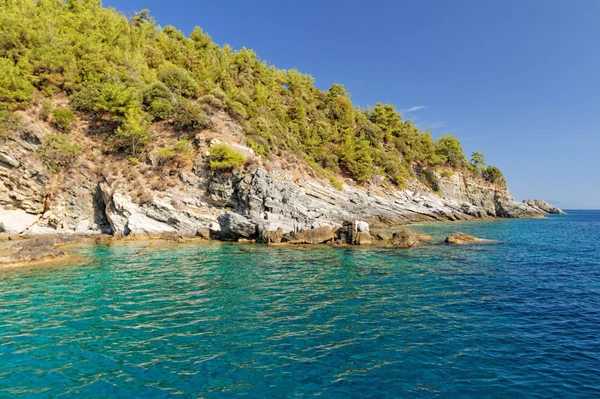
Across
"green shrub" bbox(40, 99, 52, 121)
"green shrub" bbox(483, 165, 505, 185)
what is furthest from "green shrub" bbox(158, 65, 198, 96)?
"green shrub" bbox(483, 165, 505, 185)

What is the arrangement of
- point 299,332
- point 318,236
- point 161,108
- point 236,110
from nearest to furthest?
point 299,332, point 318,236, point 161,108, point 236,110

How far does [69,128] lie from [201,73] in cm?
2397

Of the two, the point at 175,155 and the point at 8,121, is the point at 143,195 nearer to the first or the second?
the point at 175,155

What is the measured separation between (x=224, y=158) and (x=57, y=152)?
63.1ft

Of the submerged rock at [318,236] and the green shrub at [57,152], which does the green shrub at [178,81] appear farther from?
the submerged rock at [318,236]

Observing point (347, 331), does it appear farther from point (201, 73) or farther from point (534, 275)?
point (201, 73)

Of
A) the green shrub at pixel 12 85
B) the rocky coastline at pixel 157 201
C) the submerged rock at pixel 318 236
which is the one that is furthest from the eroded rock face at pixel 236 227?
the green shrub at pixel 12 85

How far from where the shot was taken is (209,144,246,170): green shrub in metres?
35.3

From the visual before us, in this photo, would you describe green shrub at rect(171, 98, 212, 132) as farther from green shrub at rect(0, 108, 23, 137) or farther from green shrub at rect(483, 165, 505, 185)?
green shrub at rect(483, 165, 505, 185)

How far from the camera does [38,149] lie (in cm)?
3391

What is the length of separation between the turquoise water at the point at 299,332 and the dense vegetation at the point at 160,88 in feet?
90.6

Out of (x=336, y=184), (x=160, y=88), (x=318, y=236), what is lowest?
(x=318, y=236)

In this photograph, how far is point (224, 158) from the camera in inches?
1407

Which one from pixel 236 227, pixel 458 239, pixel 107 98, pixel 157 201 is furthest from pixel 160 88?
pixel 458 239
